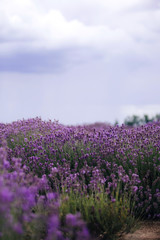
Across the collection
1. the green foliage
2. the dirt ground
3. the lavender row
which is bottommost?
the dirt ground

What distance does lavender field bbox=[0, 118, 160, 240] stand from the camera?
3.38 meters

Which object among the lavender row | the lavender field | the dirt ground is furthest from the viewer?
the lavender row

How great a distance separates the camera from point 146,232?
13.1ft

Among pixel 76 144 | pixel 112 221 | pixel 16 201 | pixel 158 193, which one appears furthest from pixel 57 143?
pixel 16 201

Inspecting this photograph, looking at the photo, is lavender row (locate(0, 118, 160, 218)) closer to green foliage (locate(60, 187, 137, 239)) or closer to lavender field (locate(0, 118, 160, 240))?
lavender field (locate(0, 118, 160, 240))

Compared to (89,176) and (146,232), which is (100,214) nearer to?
(146,232)

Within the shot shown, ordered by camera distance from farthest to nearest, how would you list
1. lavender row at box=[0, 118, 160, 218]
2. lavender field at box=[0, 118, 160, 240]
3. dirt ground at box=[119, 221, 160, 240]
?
lavender row at box=[0, 118, 160, 218]
dirt ground at box=[119, 221, 160, 240]
lavender field at box=[0, 118, 160, 240]

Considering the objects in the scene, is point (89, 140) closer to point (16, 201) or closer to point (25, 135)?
point (25, 135)

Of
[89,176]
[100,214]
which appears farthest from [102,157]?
[100,214]

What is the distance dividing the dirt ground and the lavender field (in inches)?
3.8

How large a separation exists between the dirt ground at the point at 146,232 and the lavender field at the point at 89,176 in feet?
0.32

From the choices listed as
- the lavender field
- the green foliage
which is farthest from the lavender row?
the green foliage

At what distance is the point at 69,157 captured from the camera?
17.8 feet

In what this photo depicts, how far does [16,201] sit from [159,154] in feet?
10.0
